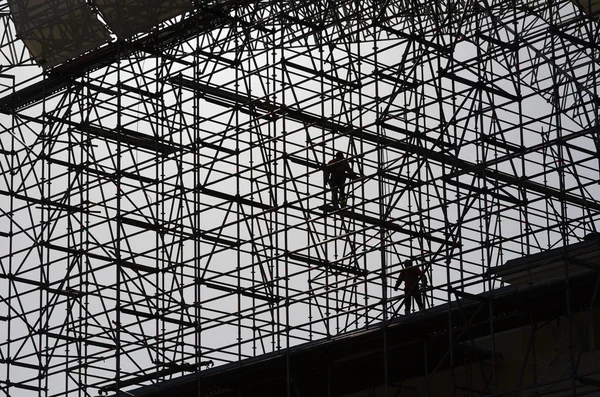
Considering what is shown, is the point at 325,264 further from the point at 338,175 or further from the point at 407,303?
the point at 407,303

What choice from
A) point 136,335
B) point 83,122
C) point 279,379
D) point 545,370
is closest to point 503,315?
point 545,370

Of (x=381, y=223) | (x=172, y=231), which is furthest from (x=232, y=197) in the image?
(x=381, y=223)

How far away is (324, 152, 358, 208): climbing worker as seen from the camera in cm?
3575

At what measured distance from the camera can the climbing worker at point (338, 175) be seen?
35750mm

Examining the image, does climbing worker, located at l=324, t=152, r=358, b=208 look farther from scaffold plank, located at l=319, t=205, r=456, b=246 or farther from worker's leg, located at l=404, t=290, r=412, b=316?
worker's leg, located at l=404, t=290, r=412, b=316

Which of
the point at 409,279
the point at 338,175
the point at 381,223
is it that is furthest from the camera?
the point at 338,175

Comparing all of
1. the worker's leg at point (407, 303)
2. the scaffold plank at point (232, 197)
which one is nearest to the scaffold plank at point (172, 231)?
the scaffold plank at point (232, 197)

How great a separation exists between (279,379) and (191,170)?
6.31 meters

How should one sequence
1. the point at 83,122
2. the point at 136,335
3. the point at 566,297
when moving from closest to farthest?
1. the point at 566,297
2. the point at 136,335
3. the point at 83,122

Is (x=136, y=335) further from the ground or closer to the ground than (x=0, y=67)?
closer to the ground

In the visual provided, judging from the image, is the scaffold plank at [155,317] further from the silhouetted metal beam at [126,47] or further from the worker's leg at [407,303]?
the silhouetted metal beam at [126,47]

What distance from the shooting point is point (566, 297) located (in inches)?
1158

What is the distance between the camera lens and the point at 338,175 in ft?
124

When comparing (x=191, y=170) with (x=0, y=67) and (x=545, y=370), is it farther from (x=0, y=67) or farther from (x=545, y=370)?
(x=545, y=370)
